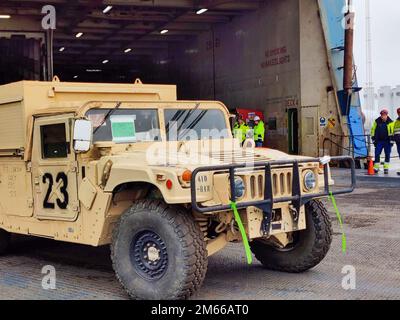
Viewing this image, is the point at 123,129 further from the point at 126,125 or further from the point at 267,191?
the point at 267,191

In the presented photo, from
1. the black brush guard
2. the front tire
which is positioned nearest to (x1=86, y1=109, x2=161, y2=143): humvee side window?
the front tire

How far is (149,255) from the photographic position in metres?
5.12

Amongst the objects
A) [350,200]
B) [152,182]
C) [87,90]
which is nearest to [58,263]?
[87,90]

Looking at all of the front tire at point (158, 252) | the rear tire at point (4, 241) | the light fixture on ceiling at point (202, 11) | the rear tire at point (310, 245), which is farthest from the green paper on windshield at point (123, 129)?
the light fixture on ceiling at point (202, 11)

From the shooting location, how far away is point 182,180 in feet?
15.9

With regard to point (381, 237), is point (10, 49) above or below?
above

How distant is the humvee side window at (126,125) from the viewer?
235 inches

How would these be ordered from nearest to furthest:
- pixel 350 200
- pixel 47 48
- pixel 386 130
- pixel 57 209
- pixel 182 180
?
pixel 182 180, pixel 57 209, pixel 350 200, pixel 386 130, pixel 47 48

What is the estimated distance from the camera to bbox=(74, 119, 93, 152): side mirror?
556cm

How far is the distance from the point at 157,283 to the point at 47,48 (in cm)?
1983

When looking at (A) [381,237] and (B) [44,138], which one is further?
(A) [381,237]
